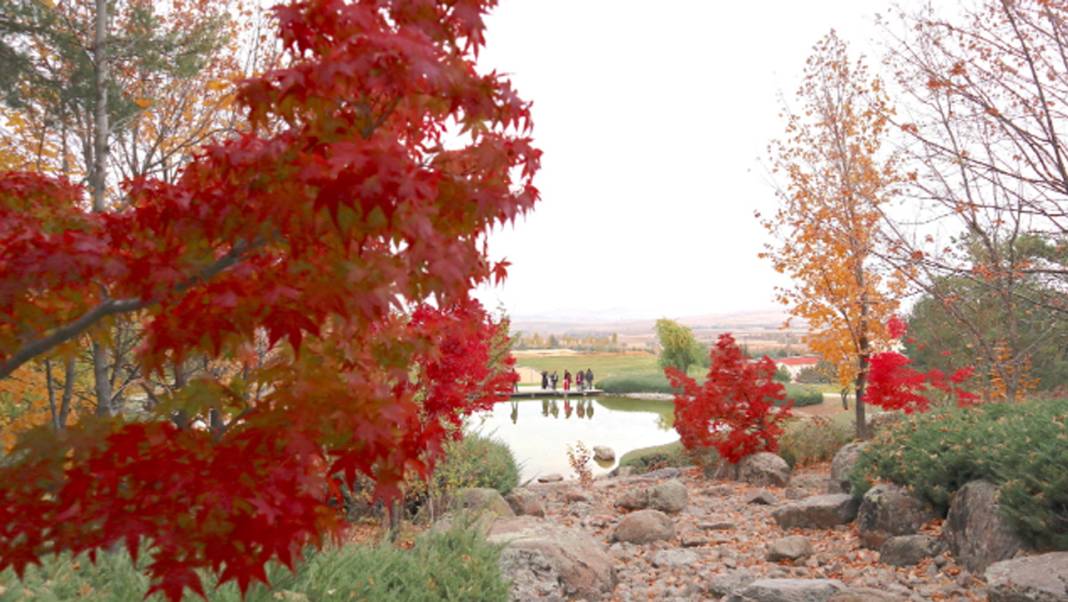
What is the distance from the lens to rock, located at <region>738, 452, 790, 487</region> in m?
10.3

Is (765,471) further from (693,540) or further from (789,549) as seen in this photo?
(789,549)

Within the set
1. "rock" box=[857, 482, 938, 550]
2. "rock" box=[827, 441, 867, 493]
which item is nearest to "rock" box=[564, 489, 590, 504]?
"rock" box=[827, 441, 867, 493]

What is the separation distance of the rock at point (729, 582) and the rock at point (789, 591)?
1.73 ft

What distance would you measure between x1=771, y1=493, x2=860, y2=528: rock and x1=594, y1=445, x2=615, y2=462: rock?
866cm

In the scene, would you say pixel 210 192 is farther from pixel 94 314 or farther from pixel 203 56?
pixel 203 56

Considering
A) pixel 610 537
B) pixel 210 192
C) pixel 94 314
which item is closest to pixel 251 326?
pixel 210 192

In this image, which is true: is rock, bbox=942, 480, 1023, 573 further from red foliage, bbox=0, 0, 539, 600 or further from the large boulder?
red foliage, bbox=0, 0, 539, 600

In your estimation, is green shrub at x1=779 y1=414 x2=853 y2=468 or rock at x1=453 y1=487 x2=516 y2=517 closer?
rock at x1=453 y1=487 x2=516 y2=517

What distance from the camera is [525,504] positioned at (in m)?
8.95

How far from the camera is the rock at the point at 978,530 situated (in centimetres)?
545

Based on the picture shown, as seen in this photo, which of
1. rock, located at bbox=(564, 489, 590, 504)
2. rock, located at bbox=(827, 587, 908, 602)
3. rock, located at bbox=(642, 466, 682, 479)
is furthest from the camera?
rock, located at bbox=(642, 466, 682, 479)

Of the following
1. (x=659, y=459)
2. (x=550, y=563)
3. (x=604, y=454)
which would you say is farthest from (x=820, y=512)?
(x=604, y=454)

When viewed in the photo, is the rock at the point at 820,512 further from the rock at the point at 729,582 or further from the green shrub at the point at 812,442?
the green shrub at the point at 812,442

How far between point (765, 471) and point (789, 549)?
154 inches
